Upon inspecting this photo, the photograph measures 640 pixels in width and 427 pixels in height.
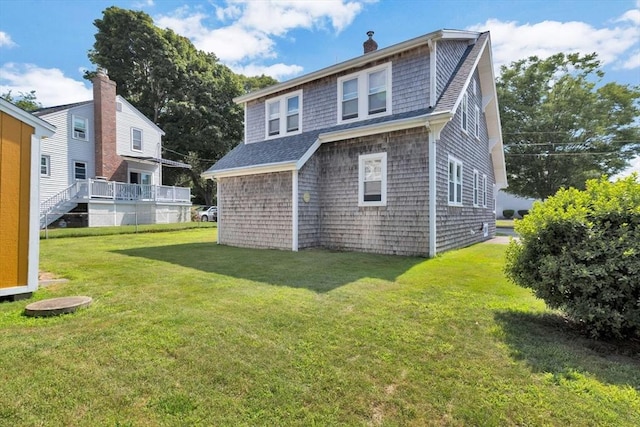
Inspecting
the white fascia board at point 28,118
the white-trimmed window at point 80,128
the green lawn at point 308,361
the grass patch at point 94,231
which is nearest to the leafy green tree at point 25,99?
the white-trimmed window at point 80,128

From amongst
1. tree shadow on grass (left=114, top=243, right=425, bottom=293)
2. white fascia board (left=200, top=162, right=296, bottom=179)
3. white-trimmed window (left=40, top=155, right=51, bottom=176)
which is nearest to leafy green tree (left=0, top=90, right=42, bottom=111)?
white-trimmed window (left=40, top=155, right=51, bottom=176)

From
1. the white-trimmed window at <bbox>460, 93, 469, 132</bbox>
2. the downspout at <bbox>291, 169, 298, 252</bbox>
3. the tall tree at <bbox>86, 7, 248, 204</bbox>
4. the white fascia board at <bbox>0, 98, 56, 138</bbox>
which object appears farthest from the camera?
the tall tree at <bbox>86, 7, 248, 204</bbox>

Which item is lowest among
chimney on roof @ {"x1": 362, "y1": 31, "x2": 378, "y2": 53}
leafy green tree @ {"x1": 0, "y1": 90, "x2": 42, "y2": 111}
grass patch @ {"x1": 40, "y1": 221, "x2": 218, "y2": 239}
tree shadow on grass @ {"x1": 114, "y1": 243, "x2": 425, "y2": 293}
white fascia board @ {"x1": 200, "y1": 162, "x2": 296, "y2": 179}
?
tree shadow on grass @ {"x1": 114, "y1": 243, "x2": 425, "y2": 293}

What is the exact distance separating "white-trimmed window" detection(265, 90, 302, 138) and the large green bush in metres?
9.78

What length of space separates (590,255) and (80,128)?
1017 inches

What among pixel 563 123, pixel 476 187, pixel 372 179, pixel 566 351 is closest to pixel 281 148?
pixel 372 179

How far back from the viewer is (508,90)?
88.0 ft

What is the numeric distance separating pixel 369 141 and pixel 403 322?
7212 millimetres

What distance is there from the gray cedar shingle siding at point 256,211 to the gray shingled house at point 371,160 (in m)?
0.04

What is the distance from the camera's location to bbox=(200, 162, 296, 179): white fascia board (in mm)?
10164

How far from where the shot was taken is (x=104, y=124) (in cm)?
2112

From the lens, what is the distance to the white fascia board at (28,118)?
4578 mm

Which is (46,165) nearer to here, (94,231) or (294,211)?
(94,231)

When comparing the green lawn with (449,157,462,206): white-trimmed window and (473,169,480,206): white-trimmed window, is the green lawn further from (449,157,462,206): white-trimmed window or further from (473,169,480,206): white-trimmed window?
(473,169,480,206): white-trimmed window
